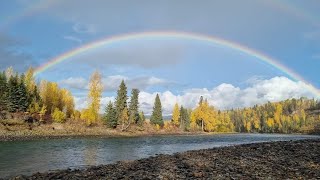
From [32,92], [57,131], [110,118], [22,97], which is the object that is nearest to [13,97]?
[22,97]

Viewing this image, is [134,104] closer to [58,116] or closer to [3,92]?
[58,116]

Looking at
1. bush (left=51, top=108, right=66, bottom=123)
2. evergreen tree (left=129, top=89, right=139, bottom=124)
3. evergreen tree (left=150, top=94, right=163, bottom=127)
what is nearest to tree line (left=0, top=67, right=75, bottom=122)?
bush (left=51, top=108, right=66, bottom=123)

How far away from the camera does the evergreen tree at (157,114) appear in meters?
172

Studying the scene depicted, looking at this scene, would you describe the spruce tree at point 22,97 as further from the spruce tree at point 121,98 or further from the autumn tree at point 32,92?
the spruce tree at point 121,98

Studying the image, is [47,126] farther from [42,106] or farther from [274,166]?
[274,166]

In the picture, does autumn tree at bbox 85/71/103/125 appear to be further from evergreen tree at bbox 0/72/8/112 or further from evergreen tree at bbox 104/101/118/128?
evergreen tree at bbox 0/72/8/112

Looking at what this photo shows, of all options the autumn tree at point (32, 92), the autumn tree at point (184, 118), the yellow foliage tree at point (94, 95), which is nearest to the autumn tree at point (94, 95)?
the yellow foliage tree at point (94, 95)

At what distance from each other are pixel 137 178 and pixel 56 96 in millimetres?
121699

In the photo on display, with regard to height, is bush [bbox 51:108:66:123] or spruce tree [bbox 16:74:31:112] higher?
spruce tree [bbox 16:74:31:112]

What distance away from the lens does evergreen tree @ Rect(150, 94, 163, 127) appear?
172500 mm

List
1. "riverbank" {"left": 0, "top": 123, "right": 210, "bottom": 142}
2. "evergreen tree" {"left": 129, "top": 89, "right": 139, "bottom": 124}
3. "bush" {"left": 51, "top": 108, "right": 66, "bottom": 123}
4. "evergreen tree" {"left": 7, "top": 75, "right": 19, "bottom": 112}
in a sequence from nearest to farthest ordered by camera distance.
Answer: "riverbank" {"left": 0, "top": 123, "right": 210, "bottom": 142} < "evergreen tree" {"left": 7, "top": 75, "right": 19, "bottom": 112} < "bush" {"left": 51, "top": 108, "right": 66, "bottom": 123} < "evergreen tree" {"left": 129, "top": 89, "right": 139, "bottom": 124}

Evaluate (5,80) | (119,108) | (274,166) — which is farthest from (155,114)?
(274,166)

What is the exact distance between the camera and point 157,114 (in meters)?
174

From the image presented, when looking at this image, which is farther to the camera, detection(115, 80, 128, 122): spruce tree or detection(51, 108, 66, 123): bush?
detection(115, 80, 128, 122): spruce tree
